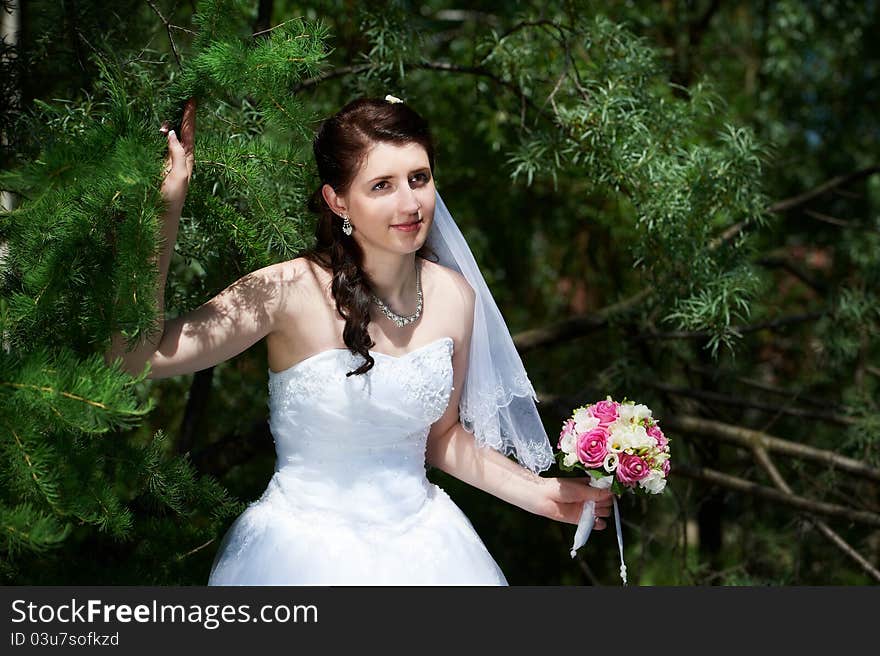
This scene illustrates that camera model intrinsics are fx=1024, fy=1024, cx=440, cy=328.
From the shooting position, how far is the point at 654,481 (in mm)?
2422

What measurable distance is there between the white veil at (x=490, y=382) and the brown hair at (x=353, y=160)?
267mm

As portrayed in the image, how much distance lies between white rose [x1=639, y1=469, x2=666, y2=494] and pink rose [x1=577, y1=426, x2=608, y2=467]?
111mm

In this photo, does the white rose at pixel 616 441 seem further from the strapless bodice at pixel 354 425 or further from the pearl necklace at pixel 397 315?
the pearl necklace at pixel 397 315

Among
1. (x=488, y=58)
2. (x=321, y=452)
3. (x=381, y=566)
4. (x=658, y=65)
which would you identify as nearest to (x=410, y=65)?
(x=488, y=58)

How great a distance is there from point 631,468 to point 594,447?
0.10m

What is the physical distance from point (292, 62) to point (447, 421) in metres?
1.04

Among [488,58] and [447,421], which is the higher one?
[488,58]

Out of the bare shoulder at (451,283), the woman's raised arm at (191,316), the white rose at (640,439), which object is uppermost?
the woman's raised arm at (191,316)

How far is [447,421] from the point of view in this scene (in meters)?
2.79

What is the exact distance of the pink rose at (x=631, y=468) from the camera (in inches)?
94.5

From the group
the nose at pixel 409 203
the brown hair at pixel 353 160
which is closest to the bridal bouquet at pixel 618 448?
the brown hair at pixel 353 160

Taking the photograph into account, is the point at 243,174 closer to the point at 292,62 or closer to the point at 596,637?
the point at 292,62

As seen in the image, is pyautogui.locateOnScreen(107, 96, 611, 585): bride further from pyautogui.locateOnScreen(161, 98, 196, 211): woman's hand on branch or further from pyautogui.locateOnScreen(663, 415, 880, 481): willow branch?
pyautogui.locateOnScreen(663, 415, 880, 481): willow branch

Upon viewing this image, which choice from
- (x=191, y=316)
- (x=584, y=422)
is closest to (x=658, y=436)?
(x=584, y=422)
